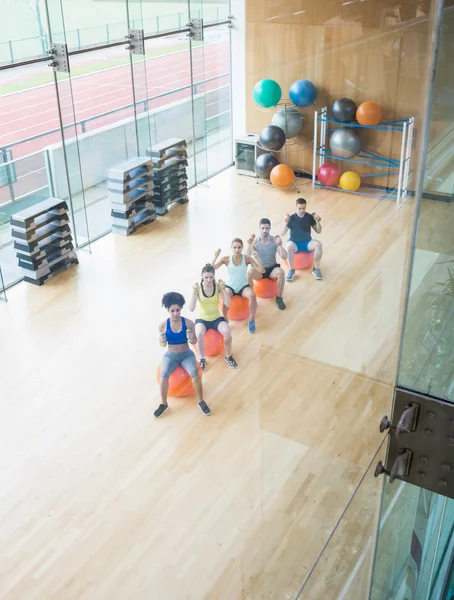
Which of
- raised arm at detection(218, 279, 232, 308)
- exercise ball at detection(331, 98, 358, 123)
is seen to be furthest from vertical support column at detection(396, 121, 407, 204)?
raised arm at detection(218, 279, 232, 308)

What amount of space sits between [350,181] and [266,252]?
11.0ft

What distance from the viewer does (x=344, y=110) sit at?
900 cm

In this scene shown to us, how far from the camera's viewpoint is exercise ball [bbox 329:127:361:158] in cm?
905

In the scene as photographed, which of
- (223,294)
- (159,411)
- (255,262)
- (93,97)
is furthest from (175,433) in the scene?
(93,97)

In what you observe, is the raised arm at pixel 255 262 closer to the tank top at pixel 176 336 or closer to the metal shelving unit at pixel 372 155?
the tank top at pixel 176 336

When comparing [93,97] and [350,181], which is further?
[350,181]

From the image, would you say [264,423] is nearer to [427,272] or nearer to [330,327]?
[330,327]

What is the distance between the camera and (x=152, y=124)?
29.0 ft

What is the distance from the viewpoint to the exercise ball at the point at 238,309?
6.24 meters

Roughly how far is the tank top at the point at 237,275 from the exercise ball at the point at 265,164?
3.95 m

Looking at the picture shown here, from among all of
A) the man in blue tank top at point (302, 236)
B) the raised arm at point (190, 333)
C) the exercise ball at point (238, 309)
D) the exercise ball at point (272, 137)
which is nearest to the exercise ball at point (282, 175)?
the exercise ball at point (272, 137)

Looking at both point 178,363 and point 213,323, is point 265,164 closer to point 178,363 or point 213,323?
point 213,323

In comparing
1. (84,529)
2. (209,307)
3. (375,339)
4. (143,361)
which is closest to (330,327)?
(375,339)

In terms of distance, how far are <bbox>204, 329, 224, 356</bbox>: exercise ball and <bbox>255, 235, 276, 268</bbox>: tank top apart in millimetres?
1055
